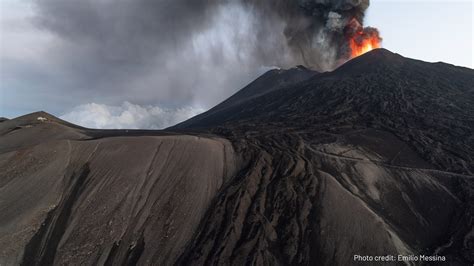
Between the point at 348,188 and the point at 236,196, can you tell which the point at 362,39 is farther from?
the point at 236,196

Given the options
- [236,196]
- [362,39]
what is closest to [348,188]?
[236,196]

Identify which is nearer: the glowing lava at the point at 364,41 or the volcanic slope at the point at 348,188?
the volcanic slope at the point at 348,188

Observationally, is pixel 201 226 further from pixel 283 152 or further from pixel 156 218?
pixel 283 152

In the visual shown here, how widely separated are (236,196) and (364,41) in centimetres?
6943

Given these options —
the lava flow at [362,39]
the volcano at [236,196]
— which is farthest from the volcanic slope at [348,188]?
the lava flow at [362,39]

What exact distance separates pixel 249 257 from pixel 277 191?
23.0 feet

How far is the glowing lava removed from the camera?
274 ft

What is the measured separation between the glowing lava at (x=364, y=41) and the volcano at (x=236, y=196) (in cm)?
4757

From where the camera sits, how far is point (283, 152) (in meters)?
33.8

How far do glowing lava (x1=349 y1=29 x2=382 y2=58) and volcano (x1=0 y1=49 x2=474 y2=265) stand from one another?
4757 centimetres

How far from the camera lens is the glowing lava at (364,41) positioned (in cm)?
8344

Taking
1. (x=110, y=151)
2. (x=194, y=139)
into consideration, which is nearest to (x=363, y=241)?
(x=194, y=139)

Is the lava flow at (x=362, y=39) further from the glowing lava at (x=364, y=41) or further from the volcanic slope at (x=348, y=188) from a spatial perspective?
the volcanic slope at (x=348, y=188)

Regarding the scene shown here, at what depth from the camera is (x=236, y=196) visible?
88.3 ft
